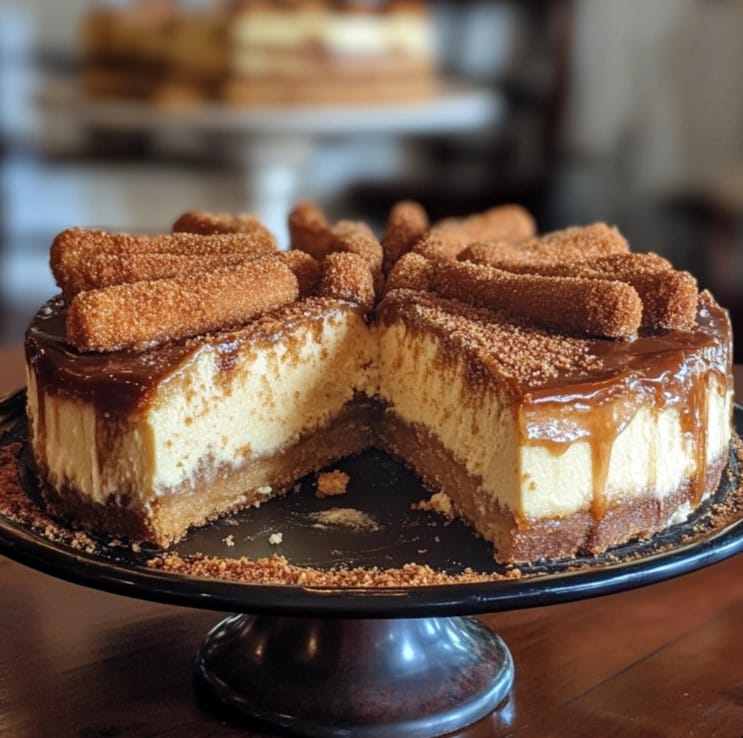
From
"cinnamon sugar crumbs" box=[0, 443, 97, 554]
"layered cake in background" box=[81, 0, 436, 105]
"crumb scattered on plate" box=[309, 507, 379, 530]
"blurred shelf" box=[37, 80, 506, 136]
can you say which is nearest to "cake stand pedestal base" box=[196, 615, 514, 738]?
"crumb scattered on plate" box=[309, 507, 379, 530]

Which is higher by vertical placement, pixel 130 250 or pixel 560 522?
pixel 130 250

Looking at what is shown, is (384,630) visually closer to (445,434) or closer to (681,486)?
(445,434)

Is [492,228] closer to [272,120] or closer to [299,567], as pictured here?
[299,567]

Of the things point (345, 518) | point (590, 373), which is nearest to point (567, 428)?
point (590, 373)

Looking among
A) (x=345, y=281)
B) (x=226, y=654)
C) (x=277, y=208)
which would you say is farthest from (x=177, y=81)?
(x=226, y=654)

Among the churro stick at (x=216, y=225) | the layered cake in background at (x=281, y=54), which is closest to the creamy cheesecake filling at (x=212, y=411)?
the churro stick at (x=216, y=225)
